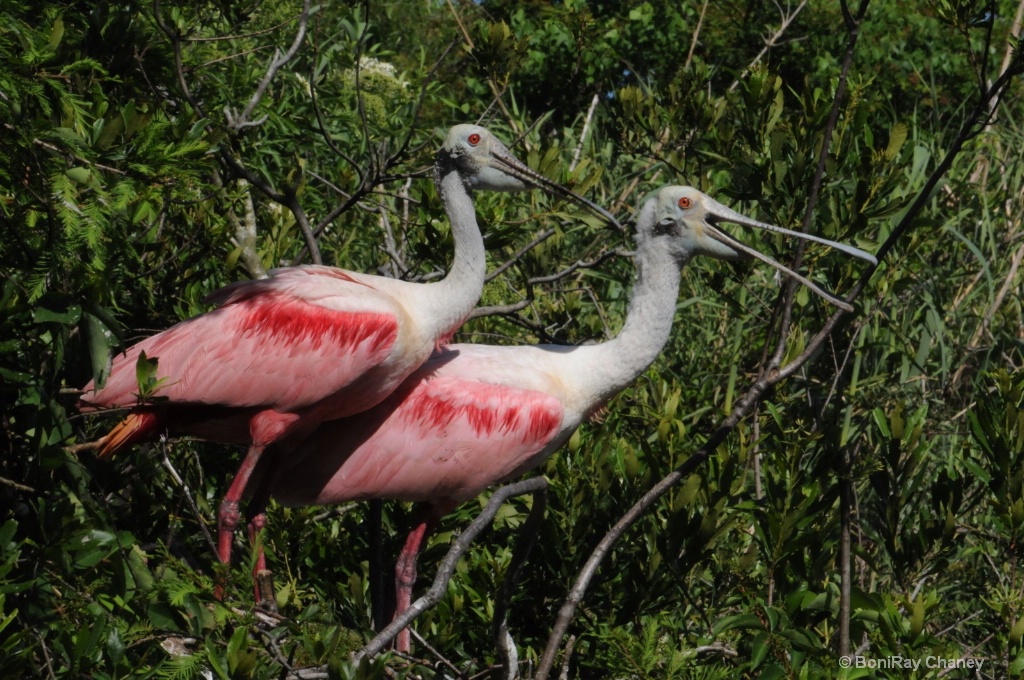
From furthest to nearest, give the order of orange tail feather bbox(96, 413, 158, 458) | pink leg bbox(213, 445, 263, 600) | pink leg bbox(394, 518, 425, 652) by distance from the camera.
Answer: pink leg bbox(394, 518, 425, 652) → pink leg bbox(213, 445, 263, 600) → orange tail feather bbox(96, 413, 158, 458)

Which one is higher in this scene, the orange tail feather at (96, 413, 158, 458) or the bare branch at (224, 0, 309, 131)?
the bare branch at (224, 0, 309, 131)

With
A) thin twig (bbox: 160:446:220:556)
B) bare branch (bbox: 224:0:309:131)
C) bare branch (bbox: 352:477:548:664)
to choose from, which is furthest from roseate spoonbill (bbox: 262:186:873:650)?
bare branch (bbox: 224:0:309:131)

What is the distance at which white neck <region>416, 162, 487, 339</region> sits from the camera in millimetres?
4906

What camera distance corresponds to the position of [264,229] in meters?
5.93

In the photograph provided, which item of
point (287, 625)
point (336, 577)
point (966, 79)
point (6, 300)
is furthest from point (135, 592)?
point (966, 79)

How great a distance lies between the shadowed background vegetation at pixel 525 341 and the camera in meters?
3.64

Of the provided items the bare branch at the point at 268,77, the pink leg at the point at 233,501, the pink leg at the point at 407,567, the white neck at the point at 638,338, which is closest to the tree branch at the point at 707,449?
the white neck at the point at 638,338

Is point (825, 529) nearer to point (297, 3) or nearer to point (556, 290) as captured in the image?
point (556, 290)

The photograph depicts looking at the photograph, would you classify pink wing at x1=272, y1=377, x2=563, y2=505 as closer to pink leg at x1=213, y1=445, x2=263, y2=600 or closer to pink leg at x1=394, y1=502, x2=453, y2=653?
pink leg at x1=394, y1=502, x2=453, y2=653

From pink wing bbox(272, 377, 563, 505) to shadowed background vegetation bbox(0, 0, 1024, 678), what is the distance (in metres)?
0.27

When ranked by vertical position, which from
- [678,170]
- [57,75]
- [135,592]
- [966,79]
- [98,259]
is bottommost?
[966,79]

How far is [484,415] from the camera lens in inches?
199

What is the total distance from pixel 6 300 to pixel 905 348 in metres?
4.83

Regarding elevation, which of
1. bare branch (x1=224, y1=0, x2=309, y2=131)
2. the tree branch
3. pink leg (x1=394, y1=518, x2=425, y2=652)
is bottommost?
pink leg (x1=394, y1=518, x2=425, y2=652)
